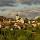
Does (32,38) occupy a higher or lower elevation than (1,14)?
lower

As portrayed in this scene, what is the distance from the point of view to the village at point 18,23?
1.15m

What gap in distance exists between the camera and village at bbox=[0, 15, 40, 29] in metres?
1.15

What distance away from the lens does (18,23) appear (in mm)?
1169

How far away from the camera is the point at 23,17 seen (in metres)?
1.22

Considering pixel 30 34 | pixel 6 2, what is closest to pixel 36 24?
pixel 30 34

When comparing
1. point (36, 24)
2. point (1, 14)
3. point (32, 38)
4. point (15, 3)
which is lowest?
point (32, 38)

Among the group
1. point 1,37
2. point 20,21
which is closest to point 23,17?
point 20,21

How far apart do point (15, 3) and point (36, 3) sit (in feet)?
0.70

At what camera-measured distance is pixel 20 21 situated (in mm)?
1188

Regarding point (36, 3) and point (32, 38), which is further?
point (36, 3)

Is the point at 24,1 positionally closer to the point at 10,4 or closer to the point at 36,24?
the point at 10,4

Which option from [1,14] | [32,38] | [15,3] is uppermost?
[15,3]

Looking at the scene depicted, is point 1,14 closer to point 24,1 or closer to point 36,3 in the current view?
point 24,1

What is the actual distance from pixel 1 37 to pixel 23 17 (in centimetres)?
30
